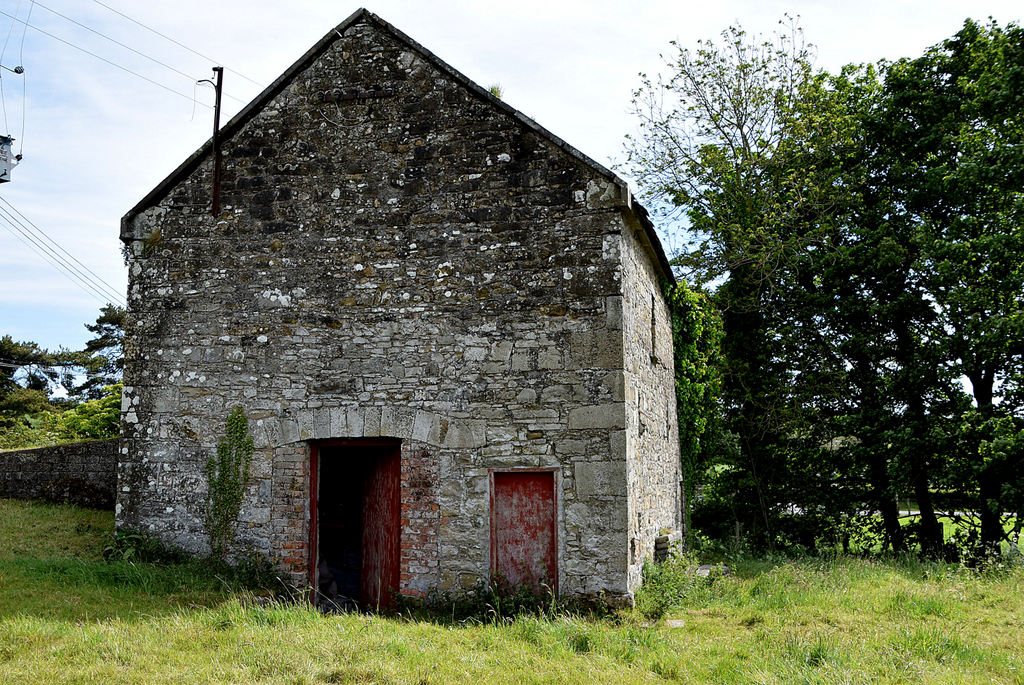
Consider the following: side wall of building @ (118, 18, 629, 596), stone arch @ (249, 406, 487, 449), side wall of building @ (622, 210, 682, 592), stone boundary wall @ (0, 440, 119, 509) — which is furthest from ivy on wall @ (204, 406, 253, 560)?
side wall of building @ (622, 210, 682, 592)

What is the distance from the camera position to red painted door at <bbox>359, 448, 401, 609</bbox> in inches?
383

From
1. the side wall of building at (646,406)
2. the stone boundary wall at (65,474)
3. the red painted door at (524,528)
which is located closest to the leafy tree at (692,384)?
the side wall of building at (646,406)

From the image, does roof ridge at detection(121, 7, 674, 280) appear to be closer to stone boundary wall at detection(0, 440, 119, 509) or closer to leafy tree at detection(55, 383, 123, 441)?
stone boundary wall at detection(0, 440, 119, 509)

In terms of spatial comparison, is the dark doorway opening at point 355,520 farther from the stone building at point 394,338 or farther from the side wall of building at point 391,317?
the side wall of building at point 391,317

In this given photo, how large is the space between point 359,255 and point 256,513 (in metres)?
3.70

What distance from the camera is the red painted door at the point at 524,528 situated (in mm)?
9117

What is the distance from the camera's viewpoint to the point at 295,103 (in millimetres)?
10656

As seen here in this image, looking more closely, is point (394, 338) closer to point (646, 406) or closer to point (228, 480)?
point (228, 480)

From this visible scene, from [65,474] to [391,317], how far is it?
8.31 m

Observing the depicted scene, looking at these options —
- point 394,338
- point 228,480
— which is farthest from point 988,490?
point 228,480

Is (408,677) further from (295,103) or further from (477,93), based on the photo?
(295,103)

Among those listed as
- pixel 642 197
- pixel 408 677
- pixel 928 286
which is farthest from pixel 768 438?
pixel 408 677

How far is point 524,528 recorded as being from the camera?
9.23m

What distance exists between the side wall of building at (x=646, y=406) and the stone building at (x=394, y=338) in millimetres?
102
